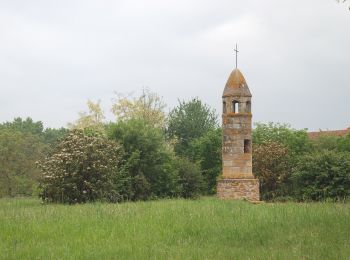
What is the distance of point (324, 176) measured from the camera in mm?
31016

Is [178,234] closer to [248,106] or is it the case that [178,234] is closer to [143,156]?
[248,106]

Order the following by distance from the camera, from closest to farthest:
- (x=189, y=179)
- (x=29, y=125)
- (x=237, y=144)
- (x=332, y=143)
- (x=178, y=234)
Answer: (x=178, y=234), (x=237, y=144), (x=189, y=179), (x=332, y=143), (x=29, y=125)

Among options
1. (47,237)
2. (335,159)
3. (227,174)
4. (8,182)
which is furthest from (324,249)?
(8,182)

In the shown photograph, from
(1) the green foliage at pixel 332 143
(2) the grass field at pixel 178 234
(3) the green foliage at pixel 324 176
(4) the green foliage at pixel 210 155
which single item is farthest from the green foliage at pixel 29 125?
(2) the grass field at pixel 178 234

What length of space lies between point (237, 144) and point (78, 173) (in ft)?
Result: 28.8

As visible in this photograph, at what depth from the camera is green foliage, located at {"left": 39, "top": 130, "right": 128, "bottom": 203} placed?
81.5 ft

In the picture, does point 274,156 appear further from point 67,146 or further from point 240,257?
point 240,257

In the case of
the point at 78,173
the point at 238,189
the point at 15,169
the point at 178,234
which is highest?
the point at 78,173

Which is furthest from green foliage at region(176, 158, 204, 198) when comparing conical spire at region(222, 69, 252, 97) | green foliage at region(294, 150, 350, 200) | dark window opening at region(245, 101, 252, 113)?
dark window opening at region(245, 101, 252, 113)

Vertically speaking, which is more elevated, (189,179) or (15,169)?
(15,169)

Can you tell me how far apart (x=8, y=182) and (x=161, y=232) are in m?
40.3

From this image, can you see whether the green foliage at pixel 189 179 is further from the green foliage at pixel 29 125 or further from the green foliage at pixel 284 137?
the green foliage at pixel 29 125

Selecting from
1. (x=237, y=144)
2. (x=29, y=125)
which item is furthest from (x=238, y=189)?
(x=29, y=125)

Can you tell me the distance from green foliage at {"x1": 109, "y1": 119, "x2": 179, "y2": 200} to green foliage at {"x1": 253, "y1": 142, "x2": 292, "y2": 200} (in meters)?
7.45
